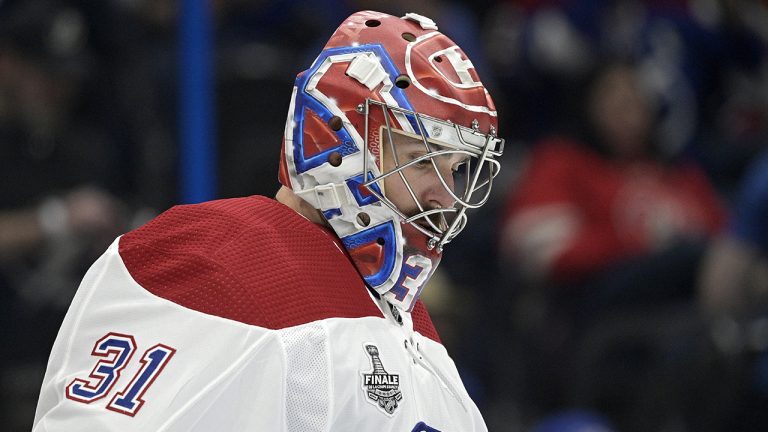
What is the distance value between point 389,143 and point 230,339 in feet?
1.48

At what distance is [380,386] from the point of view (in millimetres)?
2152

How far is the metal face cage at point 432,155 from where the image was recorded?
225 centimetres

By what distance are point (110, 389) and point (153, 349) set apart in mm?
85

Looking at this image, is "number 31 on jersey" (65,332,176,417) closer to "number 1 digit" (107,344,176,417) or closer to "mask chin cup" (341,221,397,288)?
"number 1 digit" (107,344,176,417)

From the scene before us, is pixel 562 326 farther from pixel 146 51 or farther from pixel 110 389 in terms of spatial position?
pixel 110 389

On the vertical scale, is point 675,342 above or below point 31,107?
below

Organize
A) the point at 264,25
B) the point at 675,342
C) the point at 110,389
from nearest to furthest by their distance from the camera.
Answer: the point at 110,389 < the point at 675,342 < the point at 264,25

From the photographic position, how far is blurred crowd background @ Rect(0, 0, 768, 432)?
4367 millimetres

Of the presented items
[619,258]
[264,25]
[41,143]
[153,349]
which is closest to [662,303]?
[619,258]

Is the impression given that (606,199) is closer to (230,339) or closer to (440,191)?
(440,191)

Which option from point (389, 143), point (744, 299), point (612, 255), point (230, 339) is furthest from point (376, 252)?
point (612, 255)

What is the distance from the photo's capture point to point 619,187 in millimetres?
5230

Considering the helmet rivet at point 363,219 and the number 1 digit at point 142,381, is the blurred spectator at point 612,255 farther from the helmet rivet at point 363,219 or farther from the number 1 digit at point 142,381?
the number 1 digit at point 142,381

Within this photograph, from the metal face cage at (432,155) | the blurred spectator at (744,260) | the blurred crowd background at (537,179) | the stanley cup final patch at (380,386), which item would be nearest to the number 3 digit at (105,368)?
the stanley cup final patch at (380,386)
